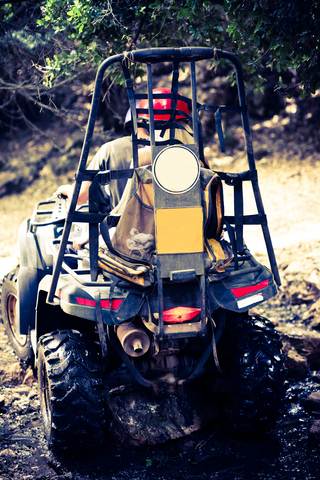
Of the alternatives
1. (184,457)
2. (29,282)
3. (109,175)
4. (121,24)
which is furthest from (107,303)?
(121,24)

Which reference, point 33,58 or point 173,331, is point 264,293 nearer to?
point 173,331

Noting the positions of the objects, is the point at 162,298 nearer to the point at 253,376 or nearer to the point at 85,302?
the point at 85,302

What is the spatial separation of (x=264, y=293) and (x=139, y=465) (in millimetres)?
1283

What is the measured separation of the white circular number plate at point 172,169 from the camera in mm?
4000

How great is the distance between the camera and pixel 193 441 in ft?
15.5

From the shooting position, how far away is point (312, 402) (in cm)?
518

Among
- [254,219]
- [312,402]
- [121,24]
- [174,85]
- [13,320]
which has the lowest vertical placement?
[312,402]

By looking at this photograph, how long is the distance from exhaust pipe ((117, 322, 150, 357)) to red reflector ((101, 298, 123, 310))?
0.18 meters

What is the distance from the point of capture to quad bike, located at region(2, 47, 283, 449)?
4047 millimetres

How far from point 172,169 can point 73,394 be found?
1.44 m

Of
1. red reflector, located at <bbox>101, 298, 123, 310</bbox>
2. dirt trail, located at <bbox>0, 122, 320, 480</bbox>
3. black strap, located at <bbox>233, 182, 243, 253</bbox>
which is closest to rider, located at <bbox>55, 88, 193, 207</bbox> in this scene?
black strap, located at <bbox>233, 182, 243, 253</bbox>

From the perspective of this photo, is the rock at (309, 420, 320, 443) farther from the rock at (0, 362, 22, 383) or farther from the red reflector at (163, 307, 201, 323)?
the rock at (0, 362, 22, 383)

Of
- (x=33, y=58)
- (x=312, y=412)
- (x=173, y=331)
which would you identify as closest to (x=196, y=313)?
(x=173, y=331)

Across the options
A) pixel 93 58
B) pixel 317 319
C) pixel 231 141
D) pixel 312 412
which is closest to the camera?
pixel 312 412
